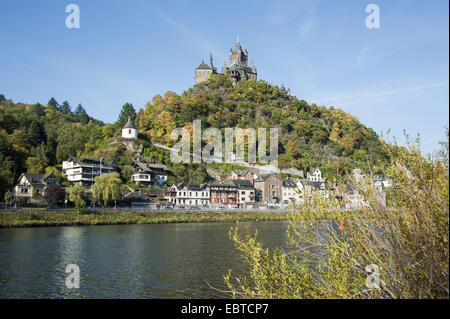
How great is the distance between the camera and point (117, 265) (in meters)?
26.7

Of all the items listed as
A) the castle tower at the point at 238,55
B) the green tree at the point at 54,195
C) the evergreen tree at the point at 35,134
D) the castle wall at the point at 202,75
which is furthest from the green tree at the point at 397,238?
the castle tower at the point at 238,55

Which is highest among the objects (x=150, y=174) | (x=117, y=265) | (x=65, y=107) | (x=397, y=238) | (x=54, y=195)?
(x=65, y=107)

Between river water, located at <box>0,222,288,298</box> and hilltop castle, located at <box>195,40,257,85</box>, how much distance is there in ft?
366

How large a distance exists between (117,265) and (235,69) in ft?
433

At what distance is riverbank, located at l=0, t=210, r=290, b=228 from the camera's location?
5189 centimetres

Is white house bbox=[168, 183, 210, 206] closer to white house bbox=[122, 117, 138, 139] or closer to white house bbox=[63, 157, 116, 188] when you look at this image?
white house bbox=[63, 157, 116, 188]

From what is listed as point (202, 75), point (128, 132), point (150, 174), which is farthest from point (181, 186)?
point (202, 75)

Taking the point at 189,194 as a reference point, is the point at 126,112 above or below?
above

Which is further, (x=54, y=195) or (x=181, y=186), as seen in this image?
(x=181, y=186)

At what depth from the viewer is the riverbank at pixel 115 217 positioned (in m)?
51.9

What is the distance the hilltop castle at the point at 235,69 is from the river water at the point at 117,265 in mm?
111679

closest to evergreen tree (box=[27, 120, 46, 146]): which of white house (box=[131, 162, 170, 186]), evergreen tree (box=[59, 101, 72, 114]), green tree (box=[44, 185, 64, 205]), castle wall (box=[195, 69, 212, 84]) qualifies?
white house (box=[131, 162, 170, 186])

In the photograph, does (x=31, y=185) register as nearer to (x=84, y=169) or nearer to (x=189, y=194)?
(x=84, y=169)

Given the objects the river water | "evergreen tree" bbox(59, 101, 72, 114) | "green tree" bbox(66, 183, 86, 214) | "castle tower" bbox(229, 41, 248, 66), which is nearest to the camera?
the river water
